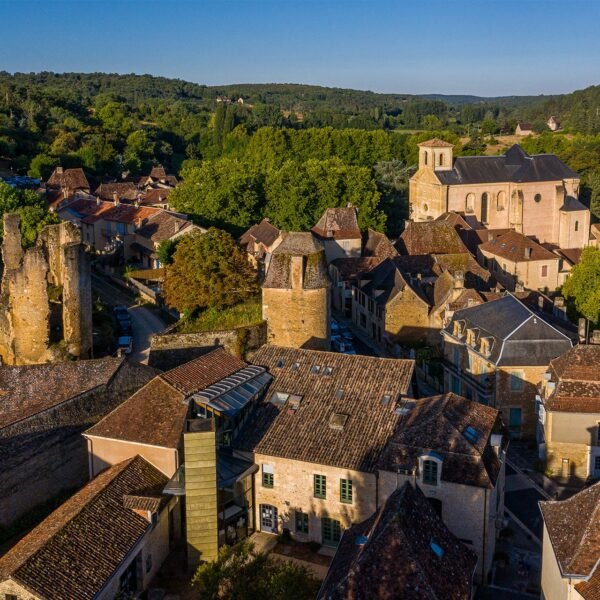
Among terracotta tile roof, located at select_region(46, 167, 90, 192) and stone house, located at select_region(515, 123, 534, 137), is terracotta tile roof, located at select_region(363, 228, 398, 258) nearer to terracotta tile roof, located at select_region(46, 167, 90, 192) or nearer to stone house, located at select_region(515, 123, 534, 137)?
terracotta tile roof, located at select_region(46, 167, 90, 192)

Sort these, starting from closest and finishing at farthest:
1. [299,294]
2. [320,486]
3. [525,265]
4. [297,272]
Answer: [320,486]
[297,272]
[299,294]
[525,265]

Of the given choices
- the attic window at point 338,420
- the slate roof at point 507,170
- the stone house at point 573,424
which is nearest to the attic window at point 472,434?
the attic window at point 338,420

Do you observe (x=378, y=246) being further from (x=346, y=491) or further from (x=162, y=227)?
(x=346, y=491)

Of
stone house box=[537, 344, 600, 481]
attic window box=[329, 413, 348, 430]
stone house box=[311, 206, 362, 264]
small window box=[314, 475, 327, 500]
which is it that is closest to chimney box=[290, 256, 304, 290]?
attic window box=[329, 413, 348, 430]

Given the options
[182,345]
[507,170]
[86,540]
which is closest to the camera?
[86,540]

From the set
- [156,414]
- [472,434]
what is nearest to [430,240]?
[472,434]

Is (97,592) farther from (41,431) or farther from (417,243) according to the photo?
(417,243)
